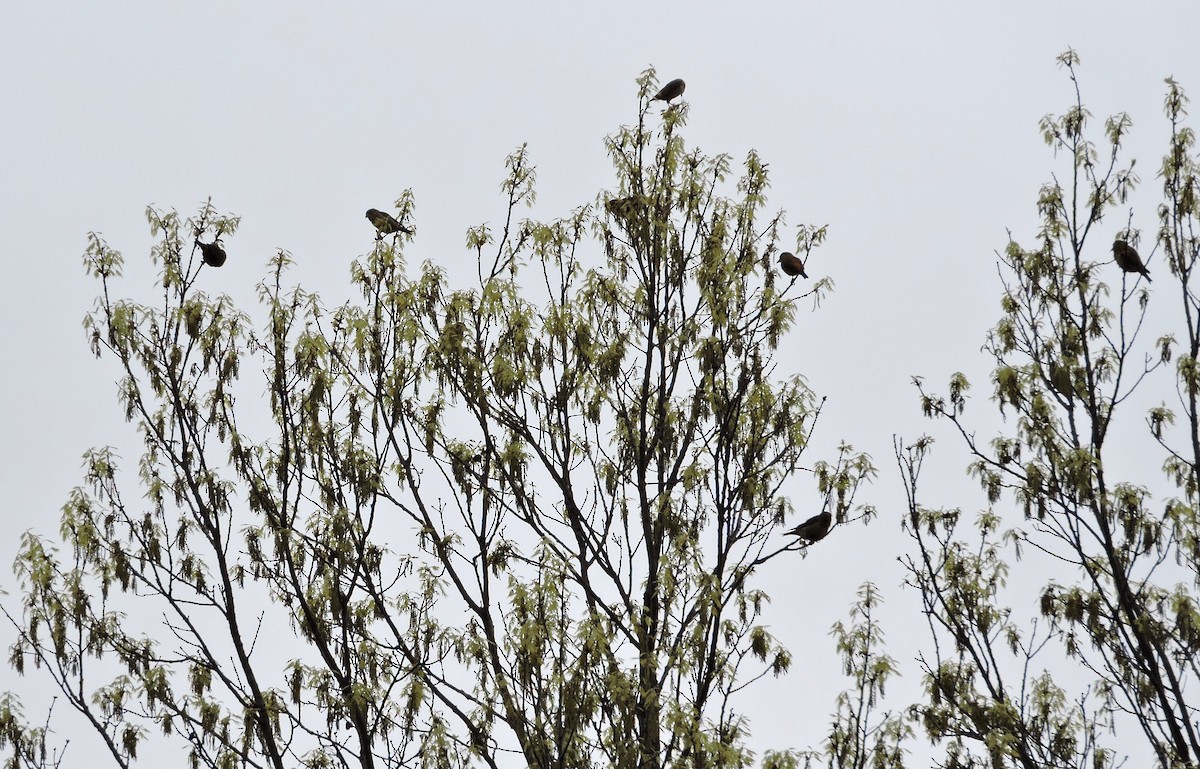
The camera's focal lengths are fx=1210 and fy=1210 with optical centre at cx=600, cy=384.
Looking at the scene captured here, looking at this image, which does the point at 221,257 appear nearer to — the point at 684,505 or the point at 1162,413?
the point at 684,505

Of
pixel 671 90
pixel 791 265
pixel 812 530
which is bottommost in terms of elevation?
pixel 812 530

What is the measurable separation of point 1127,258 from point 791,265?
8.94 feet

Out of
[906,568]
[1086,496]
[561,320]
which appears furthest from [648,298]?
[1086,496]

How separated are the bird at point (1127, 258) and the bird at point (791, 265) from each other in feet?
8.41

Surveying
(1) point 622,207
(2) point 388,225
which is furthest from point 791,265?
(2) point 388,225

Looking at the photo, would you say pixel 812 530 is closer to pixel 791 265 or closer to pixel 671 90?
pixel 791 265

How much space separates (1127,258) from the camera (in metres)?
9.47

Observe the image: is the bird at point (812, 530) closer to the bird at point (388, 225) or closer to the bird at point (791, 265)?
the bird at point (791, 265)

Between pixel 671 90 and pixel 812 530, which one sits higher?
pixel 671 90

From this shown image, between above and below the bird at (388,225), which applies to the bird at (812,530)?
below

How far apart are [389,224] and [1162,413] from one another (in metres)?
5.87

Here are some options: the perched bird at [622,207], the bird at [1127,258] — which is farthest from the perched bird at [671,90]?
the bird at [1127,258]

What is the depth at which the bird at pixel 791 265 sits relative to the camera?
9.04 m

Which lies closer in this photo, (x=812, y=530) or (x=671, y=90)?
(x=812, y=530)
